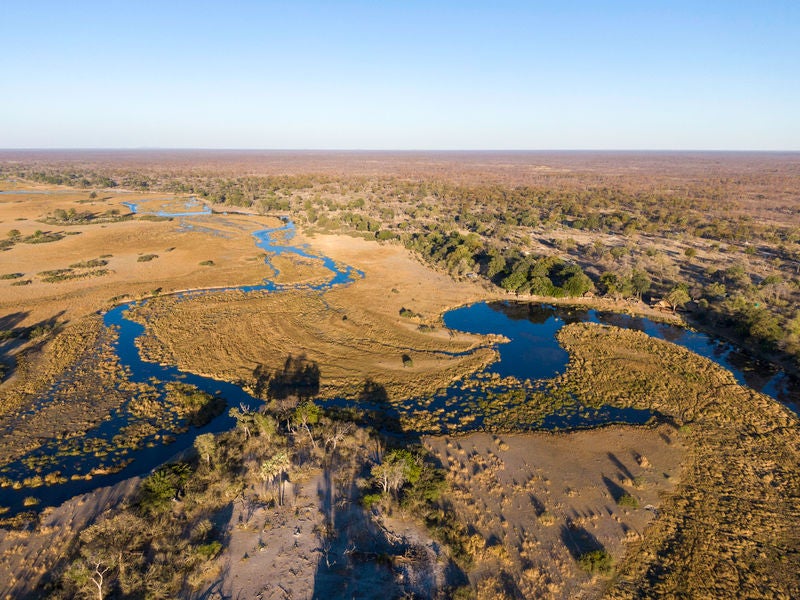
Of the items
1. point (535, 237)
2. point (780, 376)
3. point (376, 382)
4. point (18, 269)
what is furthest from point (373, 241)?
point (780, 376)

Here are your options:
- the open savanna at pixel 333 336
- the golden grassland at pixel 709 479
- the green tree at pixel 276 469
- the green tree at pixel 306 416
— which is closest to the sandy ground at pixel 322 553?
the green tree at pixel 276 469

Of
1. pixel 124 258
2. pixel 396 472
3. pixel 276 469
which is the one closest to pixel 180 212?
pixel 124 258

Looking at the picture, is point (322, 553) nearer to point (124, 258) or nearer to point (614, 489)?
point (614, 489)

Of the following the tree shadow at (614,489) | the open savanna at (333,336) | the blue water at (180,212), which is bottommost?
the tree shadow at (614,489)

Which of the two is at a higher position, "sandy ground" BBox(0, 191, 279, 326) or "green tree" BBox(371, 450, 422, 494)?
"sandy ground" BBox(0, 191, 279, 326)

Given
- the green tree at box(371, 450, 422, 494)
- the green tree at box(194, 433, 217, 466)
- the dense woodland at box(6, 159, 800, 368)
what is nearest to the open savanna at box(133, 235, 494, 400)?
the green tree at box(371, 450, 422, 494)

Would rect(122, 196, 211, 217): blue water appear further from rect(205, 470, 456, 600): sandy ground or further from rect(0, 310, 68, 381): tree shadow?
rect(205, 470, 456, 600): sandy ground

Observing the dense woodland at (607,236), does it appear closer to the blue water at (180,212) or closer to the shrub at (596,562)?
the blue water at (180,212)
